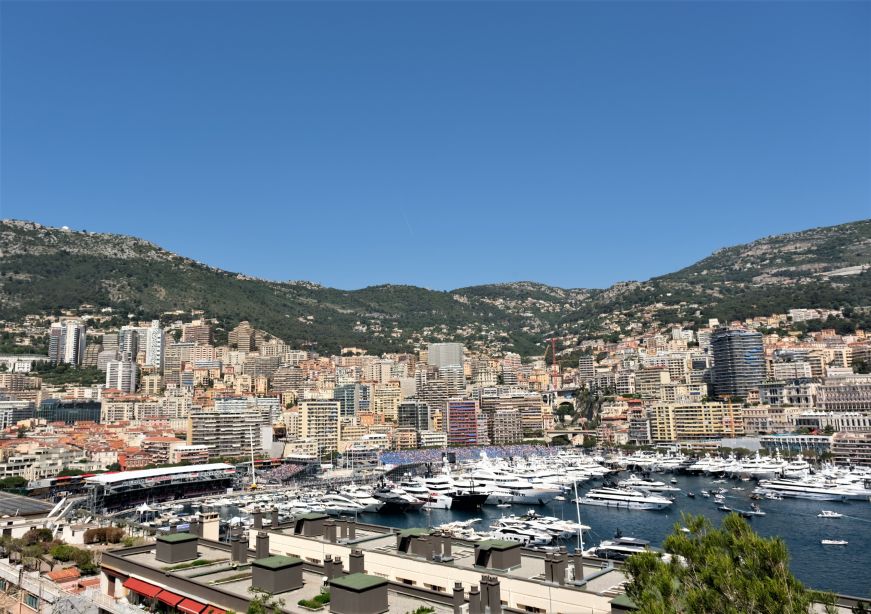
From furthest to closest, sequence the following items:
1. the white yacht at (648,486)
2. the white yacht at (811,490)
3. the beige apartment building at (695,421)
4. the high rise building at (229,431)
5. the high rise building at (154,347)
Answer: the high rise building at (154,347)
the beige apartment building at (695,421)
the high rise building at (229,431)
the white yacht at (648,486)
the white yacht at (811,490)

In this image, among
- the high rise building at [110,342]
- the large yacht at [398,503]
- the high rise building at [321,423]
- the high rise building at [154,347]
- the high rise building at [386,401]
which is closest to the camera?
the large yacht at [398,503]

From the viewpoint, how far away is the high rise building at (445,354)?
15734 cm

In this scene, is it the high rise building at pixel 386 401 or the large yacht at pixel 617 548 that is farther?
the high rise building at pixel 386 401

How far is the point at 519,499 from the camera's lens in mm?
58906

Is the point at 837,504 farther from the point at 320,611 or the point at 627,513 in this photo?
the point at 320,611

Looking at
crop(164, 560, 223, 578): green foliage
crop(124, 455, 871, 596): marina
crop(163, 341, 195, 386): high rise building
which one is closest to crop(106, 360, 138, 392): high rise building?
crop(163, 341, 195, 386): high rise building

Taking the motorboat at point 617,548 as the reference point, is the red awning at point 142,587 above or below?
above

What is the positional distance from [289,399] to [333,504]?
75.7 meters

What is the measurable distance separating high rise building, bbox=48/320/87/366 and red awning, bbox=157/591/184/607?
5725 inches

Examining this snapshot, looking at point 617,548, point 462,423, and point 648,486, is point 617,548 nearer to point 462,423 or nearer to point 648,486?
point 648,486

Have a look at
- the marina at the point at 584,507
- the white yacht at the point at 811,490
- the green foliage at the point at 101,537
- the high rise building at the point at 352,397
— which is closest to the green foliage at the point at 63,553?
the green foliage at the point at 101,537

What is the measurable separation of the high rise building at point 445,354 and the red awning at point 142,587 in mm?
141246

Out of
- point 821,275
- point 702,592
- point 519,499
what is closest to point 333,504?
point 519,499

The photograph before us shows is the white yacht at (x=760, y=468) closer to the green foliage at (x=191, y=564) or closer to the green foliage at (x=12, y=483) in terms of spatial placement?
the green foliage at (x=191, y=564)
